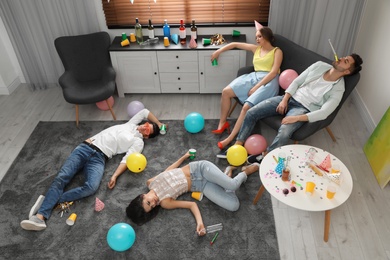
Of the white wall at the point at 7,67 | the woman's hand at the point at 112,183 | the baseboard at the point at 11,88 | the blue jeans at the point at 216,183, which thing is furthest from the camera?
the baseboard at the point at 11,88

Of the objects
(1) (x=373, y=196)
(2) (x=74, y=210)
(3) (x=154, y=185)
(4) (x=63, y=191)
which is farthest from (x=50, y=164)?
(1) (x=373, y=196)

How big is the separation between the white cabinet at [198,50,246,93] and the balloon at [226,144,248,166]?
1160mm

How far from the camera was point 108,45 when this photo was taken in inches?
153

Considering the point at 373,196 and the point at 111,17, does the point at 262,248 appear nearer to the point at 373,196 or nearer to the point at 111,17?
the point at 373,196

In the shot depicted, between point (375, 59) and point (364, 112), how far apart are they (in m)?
0.57

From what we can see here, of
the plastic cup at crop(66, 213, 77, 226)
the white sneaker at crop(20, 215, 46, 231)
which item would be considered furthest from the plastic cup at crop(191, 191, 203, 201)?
the white sneaker at crop(20, 215, 46, 231)

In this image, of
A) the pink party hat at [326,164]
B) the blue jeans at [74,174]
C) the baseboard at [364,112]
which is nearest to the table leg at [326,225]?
the pink party hat at [326,164]

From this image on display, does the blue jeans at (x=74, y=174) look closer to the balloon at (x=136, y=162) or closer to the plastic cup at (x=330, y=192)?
the balloon at (x=136, y=162)

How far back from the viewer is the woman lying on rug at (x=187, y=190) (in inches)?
103

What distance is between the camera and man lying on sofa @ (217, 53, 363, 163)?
9.21 ft

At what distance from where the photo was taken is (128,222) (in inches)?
106

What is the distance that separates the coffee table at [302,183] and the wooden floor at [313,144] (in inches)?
6.5

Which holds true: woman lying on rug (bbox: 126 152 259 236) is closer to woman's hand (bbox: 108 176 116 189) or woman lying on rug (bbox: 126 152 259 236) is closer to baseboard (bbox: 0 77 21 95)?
woman's hand (bbox: 108 176 116 189)

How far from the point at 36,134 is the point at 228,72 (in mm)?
2258
